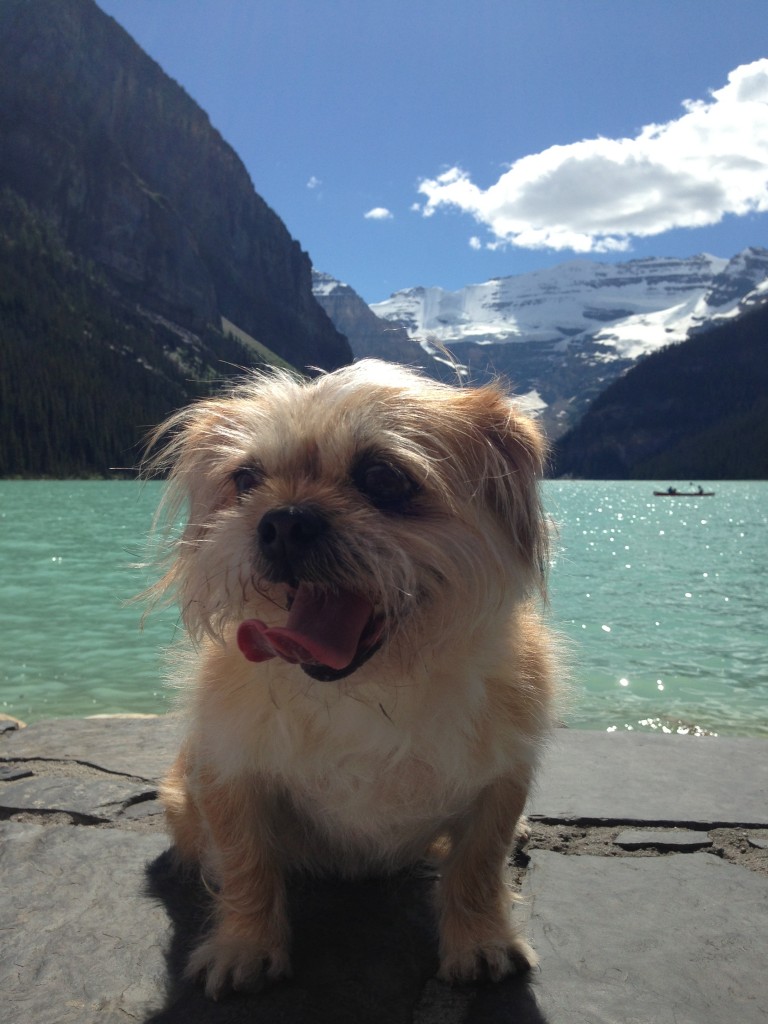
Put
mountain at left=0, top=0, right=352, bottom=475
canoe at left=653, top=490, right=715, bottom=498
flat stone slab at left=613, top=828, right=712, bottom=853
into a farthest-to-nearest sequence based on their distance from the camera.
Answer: mountain at left=0, top=0, right=352, bottom=475
canoe at left=653, top=490, right=715, bottom=498
flat stone slab at left=613, top=828, right=712, bottom=853

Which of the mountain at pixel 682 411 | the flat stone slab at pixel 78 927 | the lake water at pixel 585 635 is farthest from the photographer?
the mountain at pixel 682 411

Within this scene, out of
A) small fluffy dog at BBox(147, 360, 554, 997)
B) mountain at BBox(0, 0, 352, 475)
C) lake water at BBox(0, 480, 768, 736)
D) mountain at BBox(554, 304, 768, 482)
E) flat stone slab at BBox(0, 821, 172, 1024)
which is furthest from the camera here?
mountain at BBox(554, 304, 768, 482)

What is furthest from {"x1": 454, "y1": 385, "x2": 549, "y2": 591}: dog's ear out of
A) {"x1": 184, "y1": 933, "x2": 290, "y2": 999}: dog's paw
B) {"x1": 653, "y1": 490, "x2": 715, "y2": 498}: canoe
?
{"x1": 653, "y1": 490, "x2": 715, "y2": 498}: canoe

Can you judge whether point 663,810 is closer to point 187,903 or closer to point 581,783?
point 581,783

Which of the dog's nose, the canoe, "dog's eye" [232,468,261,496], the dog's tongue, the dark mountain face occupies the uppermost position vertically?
the dark mountain face

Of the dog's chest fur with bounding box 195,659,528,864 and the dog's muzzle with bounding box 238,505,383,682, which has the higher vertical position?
the dog's muzzle with bounding box 238,505,383,682

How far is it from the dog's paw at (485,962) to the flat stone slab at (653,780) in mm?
772

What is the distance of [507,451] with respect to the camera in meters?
2.65

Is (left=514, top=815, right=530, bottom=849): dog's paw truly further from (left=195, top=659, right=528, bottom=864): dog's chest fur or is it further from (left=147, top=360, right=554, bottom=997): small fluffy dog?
(left=195, top=659, right=528, bottom=864): dog's chest fur

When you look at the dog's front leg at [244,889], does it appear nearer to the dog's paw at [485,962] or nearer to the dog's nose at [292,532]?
the dog's paw at [485,962]

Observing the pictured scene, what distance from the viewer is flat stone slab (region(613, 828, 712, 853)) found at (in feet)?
10.4

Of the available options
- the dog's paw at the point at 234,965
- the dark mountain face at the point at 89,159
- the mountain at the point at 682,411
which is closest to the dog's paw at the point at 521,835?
the dog's paw at the point at 234,965

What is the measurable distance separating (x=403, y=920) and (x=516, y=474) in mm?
1551

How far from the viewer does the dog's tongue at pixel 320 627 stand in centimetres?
221
